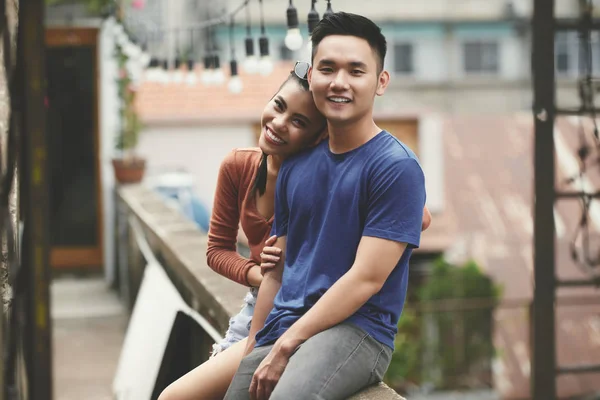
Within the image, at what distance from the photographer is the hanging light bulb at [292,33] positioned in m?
3.93

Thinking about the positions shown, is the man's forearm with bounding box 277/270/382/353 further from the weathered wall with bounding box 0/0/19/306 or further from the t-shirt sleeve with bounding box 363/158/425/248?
the weathered wall with bounding box 0/0/19/306

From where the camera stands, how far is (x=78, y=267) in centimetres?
971

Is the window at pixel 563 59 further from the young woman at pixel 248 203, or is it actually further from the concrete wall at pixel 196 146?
the young woman at pixel 248 203

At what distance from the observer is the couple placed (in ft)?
6.31

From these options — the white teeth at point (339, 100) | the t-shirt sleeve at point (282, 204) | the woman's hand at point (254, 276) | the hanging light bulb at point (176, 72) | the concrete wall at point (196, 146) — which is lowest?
the concrete wall at point (196, 146)

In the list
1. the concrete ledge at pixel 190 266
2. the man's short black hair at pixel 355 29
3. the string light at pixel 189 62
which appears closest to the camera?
the man's short black hair at pixel 355 29

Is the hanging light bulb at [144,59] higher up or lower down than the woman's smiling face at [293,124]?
higher up

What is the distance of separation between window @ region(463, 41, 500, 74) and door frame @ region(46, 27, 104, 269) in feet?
50.1

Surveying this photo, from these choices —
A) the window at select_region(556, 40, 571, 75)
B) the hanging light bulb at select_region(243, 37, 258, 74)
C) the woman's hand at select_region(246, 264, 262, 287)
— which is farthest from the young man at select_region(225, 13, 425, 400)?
the window at select_region(556, 40, 571, 75)

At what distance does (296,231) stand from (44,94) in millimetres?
796

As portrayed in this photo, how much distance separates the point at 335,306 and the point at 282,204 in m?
0.31

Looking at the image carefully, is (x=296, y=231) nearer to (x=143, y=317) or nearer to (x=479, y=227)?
(x=143, y=317)

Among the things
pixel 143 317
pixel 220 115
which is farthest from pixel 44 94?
pixel 220 115

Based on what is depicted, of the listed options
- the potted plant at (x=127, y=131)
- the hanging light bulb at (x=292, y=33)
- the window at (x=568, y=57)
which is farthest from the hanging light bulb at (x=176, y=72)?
the window at (x=568, y=57)
